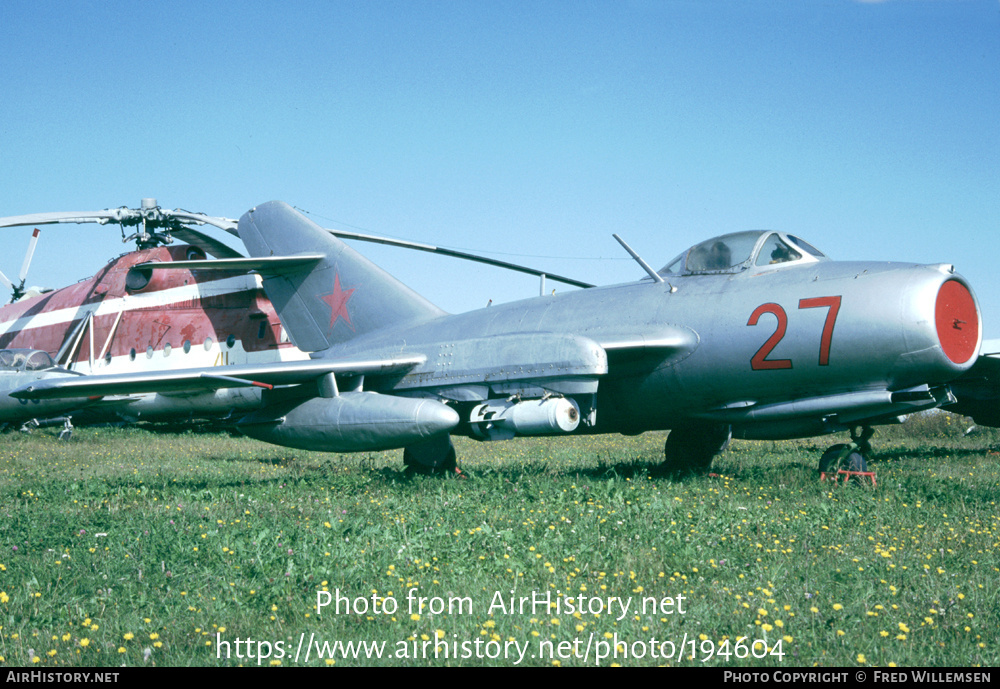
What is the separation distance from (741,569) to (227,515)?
504cm

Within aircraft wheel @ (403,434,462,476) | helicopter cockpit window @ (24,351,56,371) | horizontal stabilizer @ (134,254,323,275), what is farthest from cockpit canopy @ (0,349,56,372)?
aircraft wheel @ (403,434,462,476)

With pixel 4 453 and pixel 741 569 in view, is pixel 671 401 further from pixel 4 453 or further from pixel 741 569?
pixel 4 453

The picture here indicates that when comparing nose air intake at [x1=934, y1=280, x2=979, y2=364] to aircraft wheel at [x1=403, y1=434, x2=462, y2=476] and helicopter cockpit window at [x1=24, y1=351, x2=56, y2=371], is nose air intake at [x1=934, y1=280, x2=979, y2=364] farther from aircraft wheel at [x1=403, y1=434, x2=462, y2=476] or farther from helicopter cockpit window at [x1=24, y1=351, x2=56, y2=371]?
helicopter cockpit window at [x1=24, y1=351, x2=56, y2=371]

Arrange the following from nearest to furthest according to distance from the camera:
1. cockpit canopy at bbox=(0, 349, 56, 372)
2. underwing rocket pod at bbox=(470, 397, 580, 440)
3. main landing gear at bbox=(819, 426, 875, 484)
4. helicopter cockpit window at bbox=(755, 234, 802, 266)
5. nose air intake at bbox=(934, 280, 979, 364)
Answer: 1. nose air intake at bbox=(934, 280, 979, 364)
2. underwing rocket pod at bbox=(470, 397, 580, 440)
3. helicopter cockpit window at bbox=(755, 234, 802, 266)
4. main landing gear at bbox=(819, 426, 875, 484)
5. cockpit canopy at bbox=(0, 349, 56, 372)

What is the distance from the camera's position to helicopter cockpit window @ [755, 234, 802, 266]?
9.26m

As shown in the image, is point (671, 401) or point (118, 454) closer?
point (671, 401)

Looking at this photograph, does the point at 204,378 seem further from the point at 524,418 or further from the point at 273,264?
the point at 524,418

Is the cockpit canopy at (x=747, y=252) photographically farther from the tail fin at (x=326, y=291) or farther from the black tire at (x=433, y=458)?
the tail fin at (x=326, y=291)

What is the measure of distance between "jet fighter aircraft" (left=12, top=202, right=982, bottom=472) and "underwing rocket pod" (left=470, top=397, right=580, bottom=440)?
2 centimetres

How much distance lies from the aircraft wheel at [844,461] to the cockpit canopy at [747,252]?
248 cm

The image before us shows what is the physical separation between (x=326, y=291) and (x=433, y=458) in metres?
3.50
